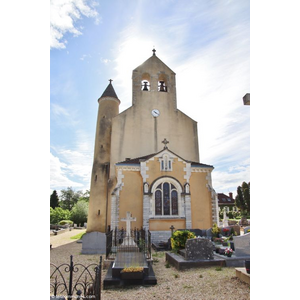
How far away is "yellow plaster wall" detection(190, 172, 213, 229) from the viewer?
15242 mm

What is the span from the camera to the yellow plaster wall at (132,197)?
1488 centimetres

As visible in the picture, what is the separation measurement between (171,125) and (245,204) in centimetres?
2148

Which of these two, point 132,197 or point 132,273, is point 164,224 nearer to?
point 132,197

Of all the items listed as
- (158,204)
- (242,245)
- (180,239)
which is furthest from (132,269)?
(158,204)

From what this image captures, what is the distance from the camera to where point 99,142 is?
829 inches

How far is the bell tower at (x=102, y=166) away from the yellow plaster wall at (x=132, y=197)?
4621 millimetres

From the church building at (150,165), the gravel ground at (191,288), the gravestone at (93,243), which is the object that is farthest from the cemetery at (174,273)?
the church building at (150,165)

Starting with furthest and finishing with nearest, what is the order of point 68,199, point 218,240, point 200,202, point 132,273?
point 68,199
point 200,202
point 218,240
point 132,273

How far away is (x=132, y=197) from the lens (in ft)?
49.9

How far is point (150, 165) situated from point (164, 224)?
12.5 ft

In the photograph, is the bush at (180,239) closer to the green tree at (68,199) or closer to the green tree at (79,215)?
the green tree at (79,215)

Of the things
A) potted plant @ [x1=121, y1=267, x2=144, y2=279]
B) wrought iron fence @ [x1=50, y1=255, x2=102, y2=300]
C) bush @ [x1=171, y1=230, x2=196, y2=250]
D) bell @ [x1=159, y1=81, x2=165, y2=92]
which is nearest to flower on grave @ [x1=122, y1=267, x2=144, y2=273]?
potted plant @ [x1=121, y1=267, x2=144, y2=279]

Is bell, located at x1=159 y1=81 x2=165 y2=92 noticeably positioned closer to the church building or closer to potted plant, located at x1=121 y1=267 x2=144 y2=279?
the church building
